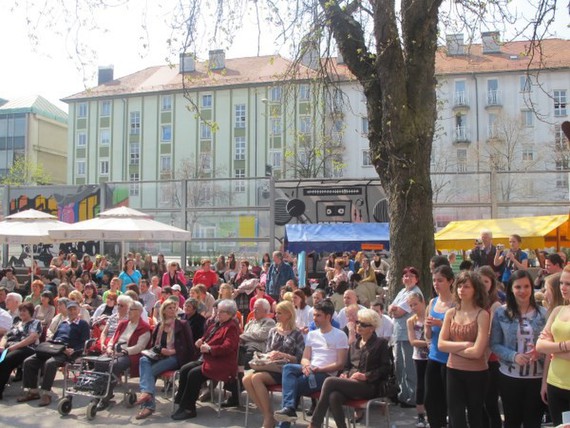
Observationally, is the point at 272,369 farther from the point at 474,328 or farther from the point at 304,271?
the point at 304,271

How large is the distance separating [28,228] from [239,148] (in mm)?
48096

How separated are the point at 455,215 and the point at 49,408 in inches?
514

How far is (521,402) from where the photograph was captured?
5.23m

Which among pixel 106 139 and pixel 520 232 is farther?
pixel 106 139

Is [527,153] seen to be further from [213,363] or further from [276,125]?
[213,363]

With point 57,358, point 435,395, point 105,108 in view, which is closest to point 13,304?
point 57,358

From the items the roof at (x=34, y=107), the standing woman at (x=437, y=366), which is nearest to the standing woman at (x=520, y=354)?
the standing woman at (x=437, y=366)

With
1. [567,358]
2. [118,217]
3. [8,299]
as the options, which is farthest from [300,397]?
[118,217]

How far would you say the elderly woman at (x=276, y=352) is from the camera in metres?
6.97

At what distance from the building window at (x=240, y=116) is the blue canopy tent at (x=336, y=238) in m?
47.1

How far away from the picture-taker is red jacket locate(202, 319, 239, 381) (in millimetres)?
7512

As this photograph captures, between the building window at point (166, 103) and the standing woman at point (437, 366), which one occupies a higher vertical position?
the building window at point (166, 103)

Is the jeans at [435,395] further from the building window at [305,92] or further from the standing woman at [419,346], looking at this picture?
the building window at [305,92]

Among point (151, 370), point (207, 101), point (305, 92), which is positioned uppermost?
point (207, 101)
